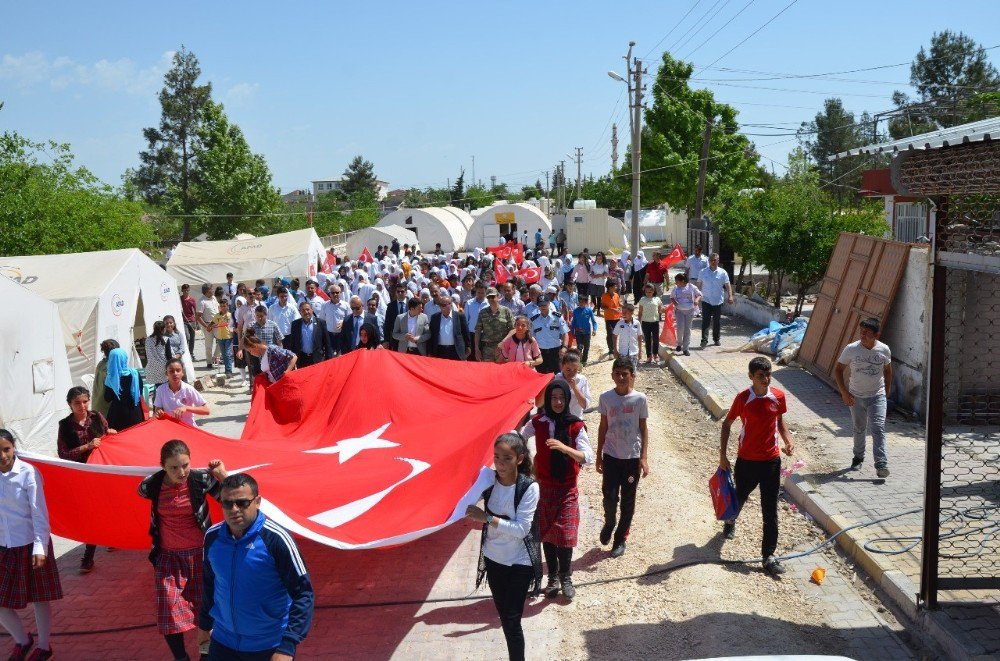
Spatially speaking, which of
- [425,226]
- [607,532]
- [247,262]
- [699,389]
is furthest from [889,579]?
[425,226]

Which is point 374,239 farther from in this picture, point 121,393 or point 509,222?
point 121,393

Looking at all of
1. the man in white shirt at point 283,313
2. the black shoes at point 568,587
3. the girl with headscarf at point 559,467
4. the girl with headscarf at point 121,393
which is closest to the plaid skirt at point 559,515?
the girl with headscarf at point 559,467

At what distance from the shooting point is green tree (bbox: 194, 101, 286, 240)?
4712cm

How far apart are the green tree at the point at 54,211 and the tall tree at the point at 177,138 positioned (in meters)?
27.9

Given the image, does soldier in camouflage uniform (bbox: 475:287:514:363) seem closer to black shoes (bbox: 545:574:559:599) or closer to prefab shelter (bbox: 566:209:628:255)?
black shoes (bbox: 545:574:559:599)

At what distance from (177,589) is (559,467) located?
9.08 ft

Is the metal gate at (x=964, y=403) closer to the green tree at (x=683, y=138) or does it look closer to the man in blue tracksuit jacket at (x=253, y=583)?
the man in blue tracksuit jacket at (x=253, y=583)

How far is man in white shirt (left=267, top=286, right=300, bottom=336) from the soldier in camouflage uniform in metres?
3.72

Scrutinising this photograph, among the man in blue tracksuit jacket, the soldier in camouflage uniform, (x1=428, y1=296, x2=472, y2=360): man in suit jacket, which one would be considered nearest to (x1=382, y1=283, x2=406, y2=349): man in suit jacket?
(x1=428, y1=296, x2=472, y2=360): man in suit jacket

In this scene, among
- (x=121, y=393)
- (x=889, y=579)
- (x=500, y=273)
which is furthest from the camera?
(x=500, y=273)

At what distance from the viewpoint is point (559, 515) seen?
6.49 meters

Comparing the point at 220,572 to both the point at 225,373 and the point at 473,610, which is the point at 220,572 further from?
Answer: the point at 225,373

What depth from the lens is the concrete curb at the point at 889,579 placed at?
5.59 m

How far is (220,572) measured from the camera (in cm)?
420
